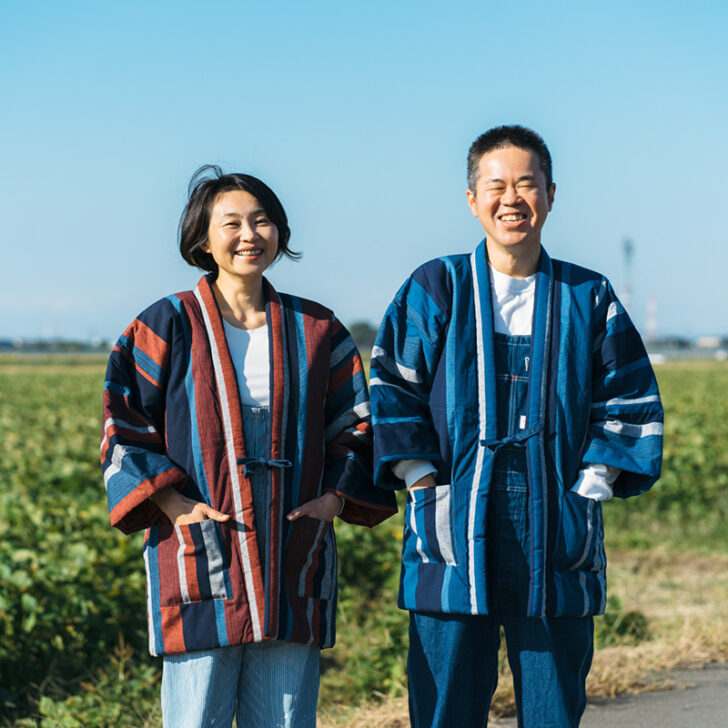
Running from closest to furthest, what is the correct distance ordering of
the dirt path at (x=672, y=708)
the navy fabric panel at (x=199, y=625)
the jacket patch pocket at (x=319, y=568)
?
the navy fabric panel at (x=199, y=625)
the jacket patch pocket at (x=319, y=568)
the dirt path at (x=672, y=708)

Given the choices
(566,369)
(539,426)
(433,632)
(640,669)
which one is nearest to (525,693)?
(433,632)

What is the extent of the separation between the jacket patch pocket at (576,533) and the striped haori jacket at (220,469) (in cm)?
46

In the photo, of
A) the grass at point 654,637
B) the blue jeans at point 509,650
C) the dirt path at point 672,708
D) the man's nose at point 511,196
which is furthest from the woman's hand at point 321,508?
the dirt path at point 672,708

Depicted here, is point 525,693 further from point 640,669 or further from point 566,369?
point 640,669

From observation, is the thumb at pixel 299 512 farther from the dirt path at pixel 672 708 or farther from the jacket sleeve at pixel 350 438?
the dirt path at pixel 672 708

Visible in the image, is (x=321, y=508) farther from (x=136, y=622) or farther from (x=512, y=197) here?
(x=136, y=622)

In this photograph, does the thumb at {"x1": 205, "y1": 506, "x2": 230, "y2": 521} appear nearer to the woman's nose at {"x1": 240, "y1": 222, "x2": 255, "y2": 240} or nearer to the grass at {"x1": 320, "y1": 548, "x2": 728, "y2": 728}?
the woman's nose at {"x1": 240, "y1": 222, "x2": 255, "y2": 240}

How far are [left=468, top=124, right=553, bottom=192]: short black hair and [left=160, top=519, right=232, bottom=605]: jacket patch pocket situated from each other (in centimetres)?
108

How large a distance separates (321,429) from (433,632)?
22.3 inches

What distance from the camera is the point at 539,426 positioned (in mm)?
2281

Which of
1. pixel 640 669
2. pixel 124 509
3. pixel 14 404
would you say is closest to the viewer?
pixel 124 509

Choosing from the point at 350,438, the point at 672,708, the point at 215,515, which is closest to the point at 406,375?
the point at 350,438

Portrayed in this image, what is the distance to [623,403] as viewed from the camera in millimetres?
2357

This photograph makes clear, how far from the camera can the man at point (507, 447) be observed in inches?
89.1
